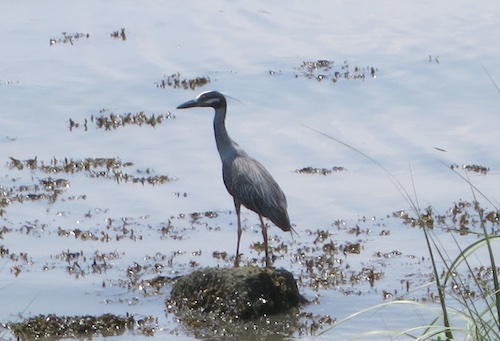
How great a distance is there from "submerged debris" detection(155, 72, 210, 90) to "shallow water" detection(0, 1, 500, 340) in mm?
234

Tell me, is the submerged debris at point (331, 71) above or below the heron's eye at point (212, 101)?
above

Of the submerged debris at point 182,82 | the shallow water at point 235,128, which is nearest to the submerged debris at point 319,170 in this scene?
the shallow water at point 235,128

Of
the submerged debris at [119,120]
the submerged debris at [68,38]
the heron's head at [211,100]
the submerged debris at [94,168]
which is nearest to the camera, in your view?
the heron's head at [211,100]

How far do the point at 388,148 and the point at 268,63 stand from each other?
207 inches

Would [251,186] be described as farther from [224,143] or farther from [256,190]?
[224,143]

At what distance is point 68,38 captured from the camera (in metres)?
22.5

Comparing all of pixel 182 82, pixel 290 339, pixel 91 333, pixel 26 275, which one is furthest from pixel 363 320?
pixel 182 82

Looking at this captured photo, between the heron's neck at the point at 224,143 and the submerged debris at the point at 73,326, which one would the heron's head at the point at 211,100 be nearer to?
the heron's neck at the point at 224,143

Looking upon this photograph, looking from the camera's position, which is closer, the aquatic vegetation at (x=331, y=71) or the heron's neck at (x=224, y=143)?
the heron's neck at (x=224, y=143)

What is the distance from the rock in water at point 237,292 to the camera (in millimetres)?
9922

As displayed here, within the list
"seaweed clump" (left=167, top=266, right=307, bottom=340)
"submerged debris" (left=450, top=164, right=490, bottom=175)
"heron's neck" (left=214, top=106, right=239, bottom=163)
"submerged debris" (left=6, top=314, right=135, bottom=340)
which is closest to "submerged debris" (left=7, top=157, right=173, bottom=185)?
"heron's neck" (left=214, top=106, right=239, bottom=163)

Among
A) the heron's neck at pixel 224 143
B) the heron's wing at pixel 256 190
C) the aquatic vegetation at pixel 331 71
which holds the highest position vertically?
the aquatic vegetation at pixel 331 71

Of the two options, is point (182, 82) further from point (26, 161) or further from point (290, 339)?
point (290, 339)

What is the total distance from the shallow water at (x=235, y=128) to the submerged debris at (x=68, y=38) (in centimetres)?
9
